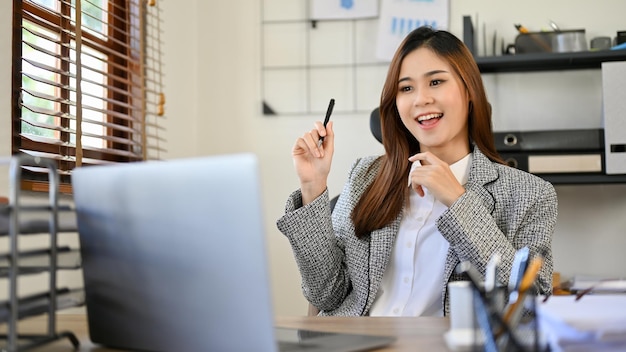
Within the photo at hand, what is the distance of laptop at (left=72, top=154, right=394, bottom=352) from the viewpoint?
76cm

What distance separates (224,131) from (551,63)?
123 cm

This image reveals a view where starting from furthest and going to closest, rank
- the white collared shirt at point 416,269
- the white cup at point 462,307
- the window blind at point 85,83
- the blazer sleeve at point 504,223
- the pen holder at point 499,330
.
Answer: the window blind at point 85,83
the white collared shirt at point 416,269
the blazer sleeve at point 504,223
the white cup at point 462,307
the pen holder at point 499,330

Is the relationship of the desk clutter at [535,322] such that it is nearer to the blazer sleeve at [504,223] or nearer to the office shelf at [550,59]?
the blazer sleeve at [504,223]

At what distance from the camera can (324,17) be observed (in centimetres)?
299

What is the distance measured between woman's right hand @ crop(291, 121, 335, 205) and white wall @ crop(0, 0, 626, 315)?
4.18 ft

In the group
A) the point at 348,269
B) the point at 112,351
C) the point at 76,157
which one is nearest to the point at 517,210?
the point at 348,269

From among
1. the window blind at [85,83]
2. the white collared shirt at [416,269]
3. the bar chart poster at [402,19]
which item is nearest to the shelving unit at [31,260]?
the white collared shirt at [416,269]

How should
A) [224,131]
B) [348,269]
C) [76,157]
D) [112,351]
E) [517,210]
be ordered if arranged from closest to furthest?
[112,351] < [517,210] < [348,269] < [76,157] < [224,131]

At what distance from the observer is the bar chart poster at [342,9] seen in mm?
2943

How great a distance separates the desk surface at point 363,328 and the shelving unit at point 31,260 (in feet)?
0.24

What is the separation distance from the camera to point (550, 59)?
8.36 ft

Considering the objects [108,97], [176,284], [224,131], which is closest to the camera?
[176,284]

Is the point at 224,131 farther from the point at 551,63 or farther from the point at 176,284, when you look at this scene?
the point at 176,284

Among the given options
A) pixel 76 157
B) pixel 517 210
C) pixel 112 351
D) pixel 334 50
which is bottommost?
pixel 112 351
